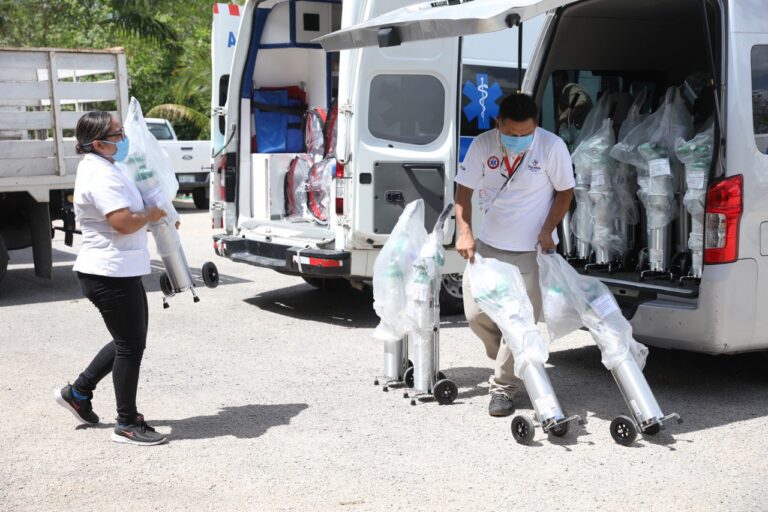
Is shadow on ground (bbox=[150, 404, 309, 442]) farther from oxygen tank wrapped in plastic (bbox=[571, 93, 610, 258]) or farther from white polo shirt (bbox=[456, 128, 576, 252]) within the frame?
oxygen tank wrapped in plastic (bbox=[571, 93, 610, 258])

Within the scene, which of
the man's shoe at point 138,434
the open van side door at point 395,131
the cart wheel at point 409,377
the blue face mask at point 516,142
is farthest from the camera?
the open van side door at point 395,131

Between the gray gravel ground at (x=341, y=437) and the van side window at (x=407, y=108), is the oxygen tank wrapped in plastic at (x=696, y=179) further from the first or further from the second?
the van side window at (x=407, y=108)

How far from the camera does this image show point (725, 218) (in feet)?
17.8

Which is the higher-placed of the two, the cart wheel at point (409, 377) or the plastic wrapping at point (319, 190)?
the plastic wrapping at point (319, 190)

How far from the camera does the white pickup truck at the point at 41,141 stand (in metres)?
9.62

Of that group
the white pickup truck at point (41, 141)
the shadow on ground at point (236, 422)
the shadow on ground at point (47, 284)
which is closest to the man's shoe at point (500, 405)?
the shadow on ground at point (236, 422)

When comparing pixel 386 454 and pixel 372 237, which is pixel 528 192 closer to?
pixel 386 454

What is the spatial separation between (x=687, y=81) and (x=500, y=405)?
8.35 ft

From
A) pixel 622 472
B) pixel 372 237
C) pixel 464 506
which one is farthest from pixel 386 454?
pixel 372 237

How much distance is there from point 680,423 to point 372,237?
10.5ft

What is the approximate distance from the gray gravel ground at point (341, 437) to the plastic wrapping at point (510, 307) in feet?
1.38

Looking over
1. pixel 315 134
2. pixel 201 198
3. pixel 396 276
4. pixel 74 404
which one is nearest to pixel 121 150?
pixel 74 404

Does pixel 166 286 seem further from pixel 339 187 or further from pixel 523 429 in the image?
pixel 339 187

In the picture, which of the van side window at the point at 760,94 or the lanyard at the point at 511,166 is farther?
the lanyard at the point at 511,166
